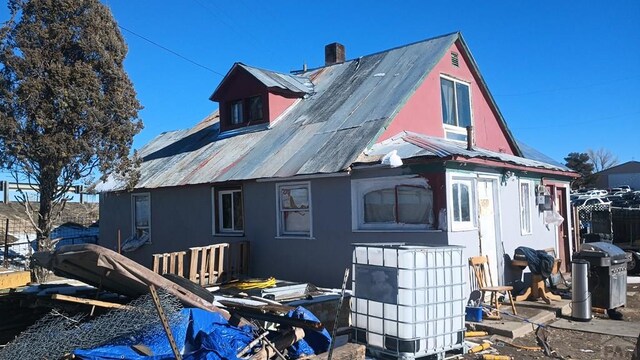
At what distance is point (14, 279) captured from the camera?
12992mm

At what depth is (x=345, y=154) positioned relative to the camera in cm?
1078

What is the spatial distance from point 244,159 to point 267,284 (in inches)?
163

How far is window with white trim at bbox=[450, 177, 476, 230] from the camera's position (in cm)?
1016

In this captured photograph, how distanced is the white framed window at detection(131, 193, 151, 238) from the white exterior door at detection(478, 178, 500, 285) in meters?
9.61

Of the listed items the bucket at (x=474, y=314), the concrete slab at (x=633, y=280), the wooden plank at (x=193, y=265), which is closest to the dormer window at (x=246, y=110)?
the wooden plank at (x=193, y=265)

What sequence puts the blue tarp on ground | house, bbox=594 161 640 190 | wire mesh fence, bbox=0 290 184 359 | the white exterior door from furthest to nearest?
house, bbox=594 161 640 190
the white exterior door
wire mesh fence, bbox=0 290 184 359
the blue tarp on ground

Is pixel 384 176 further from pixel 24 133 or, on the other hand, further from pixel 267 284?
pixel 24 133

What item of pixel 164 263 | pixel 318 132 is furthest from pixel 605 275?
pixel 164 263

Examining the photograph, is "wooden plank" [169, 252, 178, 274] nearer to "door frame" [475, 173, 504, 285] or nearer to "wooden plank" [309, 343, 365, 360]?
"wooden plank" [309, 343, 365, 360]

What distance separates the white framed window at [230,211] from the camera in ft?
43.5

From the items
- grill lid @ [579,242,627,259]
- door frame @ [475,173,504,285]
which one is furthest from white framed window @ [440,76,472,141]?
grill lid @ [579,242,627,259]

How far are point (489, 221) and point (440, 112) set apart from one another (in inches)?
123

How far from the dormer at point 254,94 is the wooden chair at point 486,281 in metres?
6.96

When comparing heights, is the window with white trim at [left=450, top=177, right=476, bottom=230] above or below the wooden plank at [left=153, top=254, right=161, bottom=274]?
above
